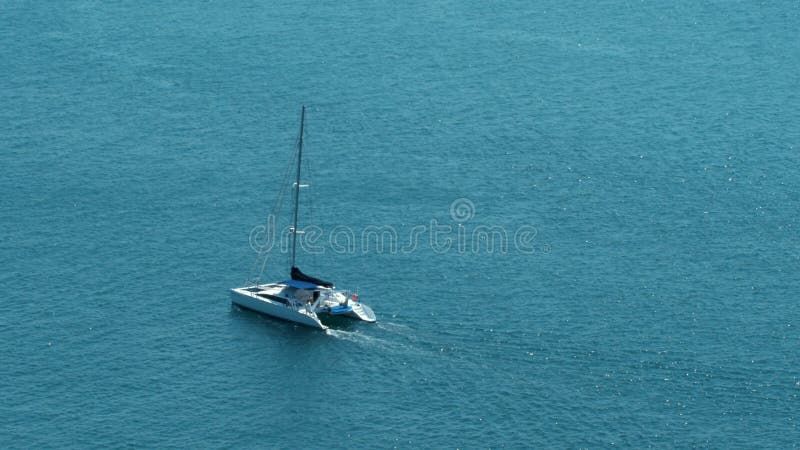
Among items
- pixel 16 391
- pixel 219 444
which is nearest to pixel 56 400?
pixel 16 391

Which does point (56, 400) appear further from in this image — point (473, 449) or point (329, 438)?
point (473, 449)

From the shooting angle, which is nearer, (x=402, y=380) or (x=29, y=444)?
(x=29, y=444)

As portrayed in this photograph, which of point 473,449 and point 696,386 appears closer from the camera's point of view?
point 473,449

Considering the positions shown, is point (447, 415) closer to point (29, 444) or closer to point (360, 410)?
point (360, 410)

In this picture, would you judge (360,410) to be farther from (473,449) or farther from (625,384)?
(625,384)

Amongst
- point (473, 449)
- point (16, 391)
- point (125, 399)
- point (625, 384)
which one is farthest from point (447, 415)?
point (16, 391)

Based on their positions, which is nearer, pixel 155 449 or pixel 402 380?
pixel 155 449

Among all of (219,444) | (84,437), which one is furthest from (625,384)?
(84,437)
